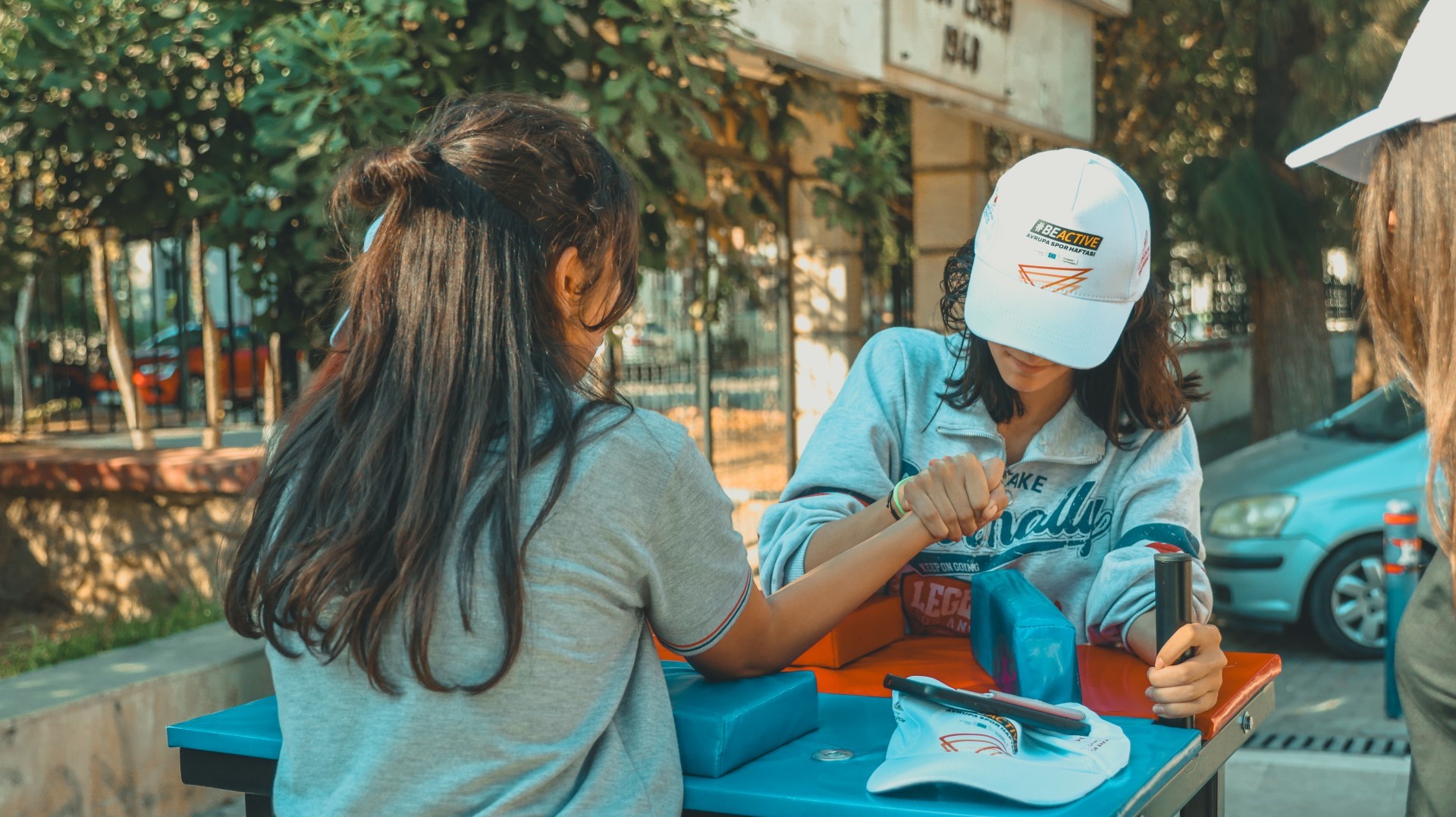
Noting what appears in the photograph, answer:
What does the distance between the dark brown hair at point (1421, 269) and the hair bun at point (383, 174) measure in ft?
3.27

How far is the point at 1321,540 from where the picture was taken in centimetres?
605

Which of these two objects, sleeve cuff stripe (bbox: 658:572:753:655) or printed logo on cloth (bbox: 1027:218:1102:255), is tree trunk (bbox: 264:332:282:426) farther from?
sleeve cuff stripe (bbox: 658:572:753:655)

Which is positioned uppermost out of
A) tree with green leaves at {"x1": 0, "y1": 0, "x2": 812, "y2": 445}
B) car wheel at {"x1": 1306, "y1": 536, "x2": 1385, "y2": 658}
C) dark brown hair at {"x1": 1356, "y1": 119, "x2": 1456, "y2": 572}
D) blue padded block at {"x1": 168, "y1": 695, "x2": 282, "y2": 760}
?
tree with green leaves at {"x1": 0, "y1": 0, "x2": 812, "y2": 445}

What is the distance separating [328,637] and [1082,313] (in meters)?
1.20

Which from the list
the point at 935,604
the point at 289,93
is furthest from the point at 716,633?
the point at 289,93

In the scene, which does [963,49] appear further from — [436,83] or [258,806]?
[258,806]

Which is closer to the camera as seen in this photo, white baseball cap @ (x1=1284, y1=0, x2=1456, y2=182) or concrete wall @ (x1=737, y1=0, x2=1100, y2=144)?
white baseball cap @ (x1=1284, y1=0, x2=1456, y2=182)

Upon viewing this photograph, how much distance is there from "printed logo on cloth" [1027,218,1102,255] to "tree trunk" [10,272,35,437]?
5449 millimetres

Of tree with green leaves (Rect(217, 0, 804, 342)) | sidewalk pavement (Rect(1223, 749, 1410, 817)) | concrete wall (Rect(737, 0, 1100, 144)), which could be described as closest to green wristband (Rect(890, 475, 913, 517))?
tree with green leaves (Rect(217, 0, 804, 342))

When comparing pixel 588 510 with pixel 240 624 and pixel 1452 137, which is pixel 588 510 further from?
pixel 1452 137

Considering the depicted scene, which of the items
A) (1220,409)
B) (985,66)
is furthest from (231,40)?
(1220,409)

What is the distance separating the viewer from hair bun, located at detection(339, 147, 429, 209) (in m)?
1.50

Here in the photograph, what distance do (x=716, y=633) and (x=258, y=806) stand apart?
0.70 m

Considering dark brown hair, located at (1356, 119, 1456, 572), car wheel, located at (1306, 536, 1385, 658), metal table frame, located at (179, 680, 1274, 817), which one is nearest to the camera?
dark brown hair, located at (1356, 119, 1456, 572)
